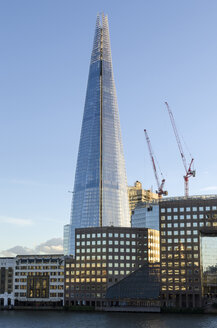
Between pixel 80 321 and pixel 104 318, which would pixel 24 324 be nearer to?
pixel 80 321

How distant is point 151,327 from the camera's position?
479 feet

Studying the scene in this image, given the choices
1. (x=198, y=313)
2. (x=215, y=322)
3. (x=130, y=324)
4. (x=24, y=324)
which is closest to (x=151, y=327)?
(x=130, y=324)

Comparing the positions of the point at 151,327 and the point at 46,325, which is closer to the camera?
the point at 151,327

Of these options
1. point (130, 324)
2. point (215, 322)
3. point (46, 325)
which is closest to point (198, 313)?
point (215, 322)

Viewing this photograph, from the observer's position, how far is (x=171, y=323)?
6206 inches

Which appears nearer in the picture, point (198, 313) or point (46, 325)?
point (46, 325)

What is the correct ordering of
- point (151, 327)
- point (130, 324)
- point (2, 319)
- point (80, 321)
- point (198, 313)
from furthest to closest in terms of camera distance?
point (198, 313) < point (2, 319) < point (80, 321) < point (130, 324) < point (151, 327)

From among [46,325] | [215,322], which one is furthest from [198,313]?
[46,325]

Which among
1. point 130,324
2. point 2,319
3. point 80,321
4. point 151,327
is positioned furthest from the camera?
point 2,319

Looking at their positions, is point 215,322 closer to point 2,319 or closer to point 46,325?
point 46,325

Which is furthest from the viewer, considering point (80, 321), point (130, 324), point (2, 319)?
point (2, 319)

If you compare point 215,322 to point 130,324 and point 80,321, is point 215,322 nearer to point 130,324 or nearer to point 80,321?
point 130,324

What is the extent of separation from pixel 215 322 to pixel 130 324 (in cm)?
2925

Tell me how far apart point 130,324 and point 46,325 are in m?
28.3
